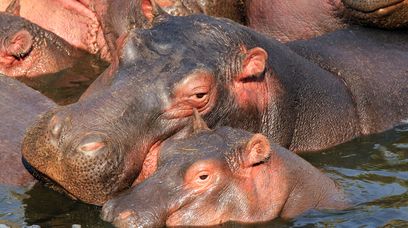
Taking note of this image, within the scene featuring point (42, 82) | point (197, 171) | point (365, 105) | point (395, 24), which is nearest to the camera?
point (197, 171)

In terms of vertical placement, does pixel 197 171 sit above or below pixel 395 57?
below

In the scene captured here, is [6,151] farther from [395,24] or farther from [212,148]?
[395,24]

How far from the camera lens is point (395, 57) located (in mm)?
9109

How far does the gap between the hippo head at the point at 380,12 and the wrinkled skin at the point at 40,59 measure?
2.41m

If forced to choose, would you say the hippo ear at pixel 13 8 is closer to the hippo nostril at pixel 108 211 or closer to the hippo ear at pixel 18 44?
the hippo ear at pixel 18 44

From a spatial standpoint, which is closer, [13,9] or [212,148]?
[212,148]

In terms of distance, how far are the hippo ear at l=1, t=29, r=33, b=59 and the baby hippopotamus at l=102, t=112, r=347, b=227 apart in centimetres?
371

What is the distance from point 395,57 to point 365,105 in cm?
70

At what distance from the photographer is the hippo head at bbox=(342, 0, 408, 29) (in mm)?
9078

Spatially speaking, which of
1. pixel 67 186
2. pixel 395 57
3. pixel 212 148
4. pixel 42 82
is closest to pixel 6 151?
pixel 67 186

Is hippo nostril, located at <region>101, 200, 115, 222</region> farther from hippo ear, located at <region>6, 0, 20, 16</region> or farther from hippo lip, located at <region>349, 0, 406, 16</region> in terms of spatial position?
hippo ear, located at <region>6, 0, 20, 16</region>

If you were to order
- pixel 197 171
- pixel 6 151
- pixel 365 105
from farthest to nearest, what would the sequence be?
1. pixel 365 105
2. pixel 6 151
3. pixel 197 171

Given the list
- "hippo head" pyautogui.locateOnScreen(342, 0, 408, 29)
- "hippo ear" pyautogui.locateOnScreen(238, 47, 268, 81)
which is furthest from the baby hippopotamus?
"hippo head" pyautogui.locateOnScreen(342, 0, 408, 29)

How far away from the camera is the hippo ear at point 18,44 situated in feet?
33.7
